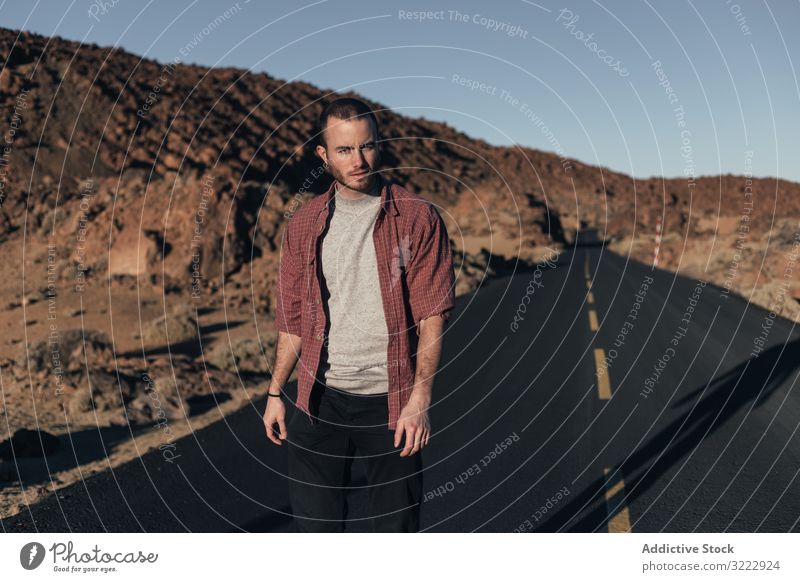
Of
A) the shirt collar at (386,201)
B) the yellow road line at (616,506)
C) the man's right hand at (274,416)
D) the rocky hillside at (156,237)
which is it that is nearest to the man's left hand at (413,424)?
the man's right hand at (274,416)

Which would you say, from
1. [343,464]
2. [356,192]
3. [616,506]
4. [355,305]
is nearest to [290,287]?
[355,305]

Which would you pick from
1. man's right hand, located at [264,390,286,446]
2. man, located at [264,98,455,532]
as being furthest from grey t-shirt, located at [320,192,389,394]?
man's right hand, located at [264,390,286,446]

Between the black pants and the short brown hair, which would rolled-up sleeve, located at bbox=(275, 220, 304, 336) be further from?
the short brown hair

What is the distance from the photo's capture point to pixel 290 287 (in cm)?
317

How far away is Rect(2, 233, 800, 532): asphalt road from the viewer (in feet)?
15.3

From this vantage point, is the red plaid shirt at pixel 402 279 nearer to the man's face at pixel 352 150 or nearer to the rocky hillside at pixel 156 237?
the man's face at pixel 352 150

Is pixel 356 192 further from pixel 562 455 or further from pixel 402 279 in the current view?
pixel 562 455

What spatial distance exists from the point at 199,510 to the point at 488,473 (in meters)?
2.28

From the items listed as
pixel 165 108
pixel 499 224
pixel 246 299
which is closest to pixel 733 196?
pixel 499 224

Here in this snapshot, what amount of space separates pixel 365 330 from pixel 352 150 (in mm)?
Result: 782

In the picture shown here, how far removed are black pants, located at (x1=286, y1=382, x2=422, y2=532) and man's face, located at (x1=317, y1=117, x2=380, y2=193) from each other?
0.94 metres

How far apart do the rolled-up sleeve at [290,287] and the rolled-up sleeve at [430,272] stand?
0.56 metres

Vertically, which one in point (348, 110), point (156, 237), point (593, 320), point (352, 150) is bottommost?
point (593, 320)

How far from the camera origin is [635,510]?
4672 mm
